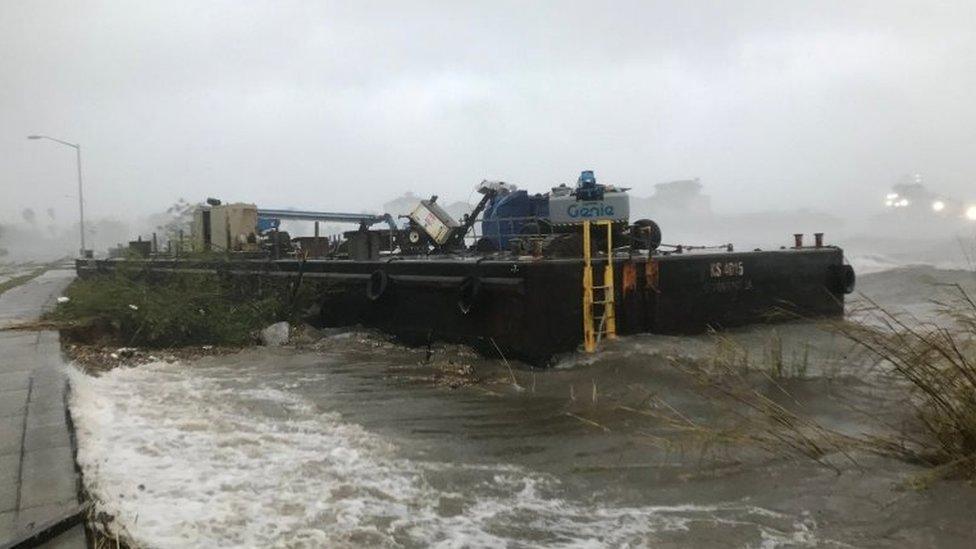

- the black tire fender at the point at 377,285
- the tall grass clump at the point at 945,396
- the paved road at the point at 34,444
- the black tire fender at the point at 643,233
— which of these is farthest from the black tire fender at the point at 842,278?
the paved road at the point at 34,444

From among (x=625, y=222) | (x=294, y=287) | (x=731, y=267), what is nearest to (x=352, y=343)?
(x=294, y=287)

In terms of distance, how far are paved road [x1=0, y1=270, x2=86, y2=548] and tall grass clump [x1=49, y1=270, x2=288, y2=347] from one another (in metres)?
1.91

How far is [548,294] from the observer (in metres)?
9.00

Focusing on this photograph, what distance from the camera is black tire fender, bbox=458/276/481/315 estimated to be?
9.62 meters

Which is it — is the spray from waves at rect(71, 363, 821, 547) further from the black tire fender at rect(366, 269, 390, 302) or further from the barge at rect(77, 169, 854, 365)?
the black tire fender at rect(366, 269, 390, 302)

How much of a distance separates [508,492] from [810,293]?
29.8 feet

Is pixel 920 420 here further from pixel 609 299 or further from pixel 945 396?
pixel 609 299

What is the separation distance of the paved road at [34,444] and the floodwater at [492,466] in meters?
0.20

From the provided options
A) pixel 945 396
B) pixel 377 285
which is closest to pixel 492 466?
pixel 945 396

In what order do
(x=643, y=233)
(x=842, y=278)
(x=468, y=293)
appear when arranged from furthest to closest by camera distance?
(x=842, y=278) → (x=643, y=233) → (x=468, y=293)

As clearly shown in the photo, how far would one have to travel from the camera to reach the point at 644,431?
6086 mm

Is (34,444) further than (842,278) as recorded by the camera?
No

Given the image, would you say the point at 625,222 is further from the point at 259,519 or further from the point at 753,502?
the point at 259,519

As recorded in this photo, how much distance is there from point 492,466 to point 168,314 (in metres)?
7.79
